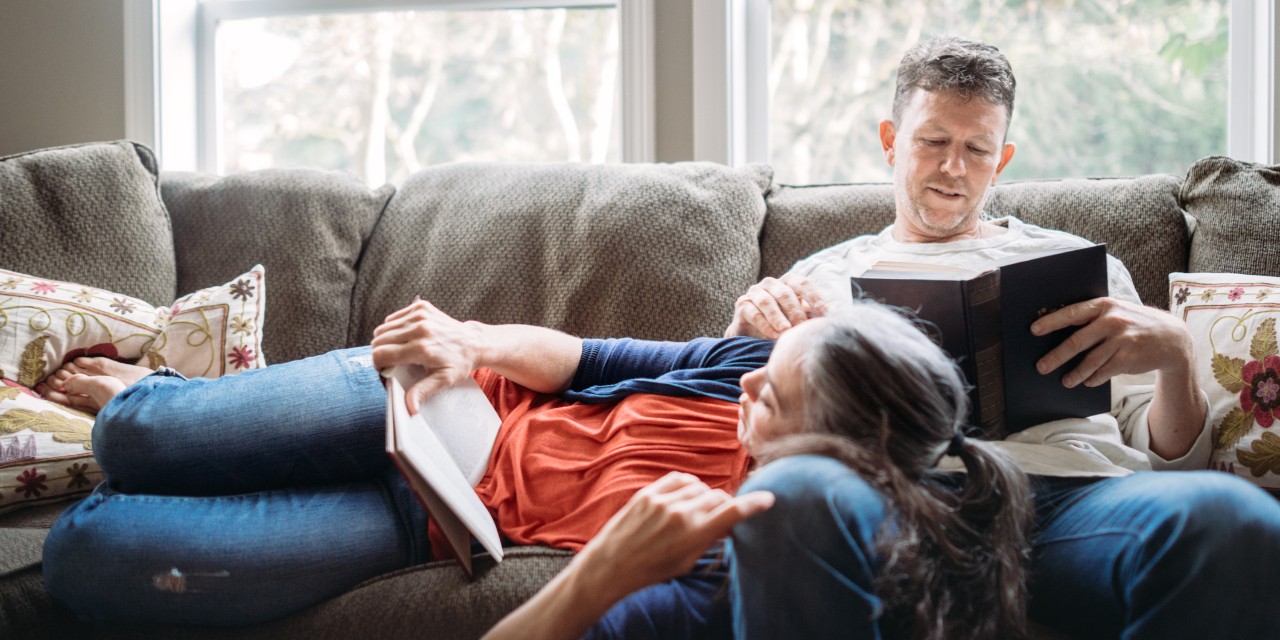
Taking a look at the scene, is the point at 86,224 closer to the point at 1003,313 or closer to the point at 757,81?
the point at 757,81

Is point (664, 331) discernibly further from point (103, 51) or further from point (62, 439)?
point (103, 51)

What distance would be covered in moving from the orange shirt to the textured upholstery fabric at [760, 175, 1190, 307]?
65 cm

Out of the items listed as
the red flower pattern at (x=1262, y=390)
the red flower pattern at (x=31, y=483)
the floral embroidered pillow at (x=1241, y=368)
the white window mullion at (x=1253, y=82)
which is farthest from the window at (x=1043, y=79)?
the red flower pattern at (x=31, y=483)

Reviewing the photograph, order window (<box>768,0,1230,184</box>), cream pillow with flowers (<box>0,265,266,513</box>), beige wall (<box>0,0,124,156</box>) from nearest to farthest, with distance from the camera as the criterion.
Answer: cream pillow with flowers (<box>0,265,266,513</box>) < window (<box>768,0,1230,184</box>) < beige wall (<box>0,0,124,156</box>)

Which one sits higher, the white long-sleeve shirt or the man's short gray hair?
the man's short gray hair

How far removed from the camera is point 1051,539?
3.55ft

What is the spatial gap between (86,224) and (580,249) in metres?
0.99

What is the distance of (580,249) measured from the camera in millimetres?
1825

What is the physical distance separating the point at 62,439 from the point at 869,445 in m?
1.24

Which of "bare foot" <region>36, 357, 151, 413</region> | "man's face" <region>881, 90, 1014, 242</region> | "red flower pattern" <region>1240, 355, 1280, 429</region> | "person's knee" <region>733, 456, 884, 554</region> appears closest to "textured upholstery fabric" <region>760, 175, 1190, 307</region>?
"man's face" <region>881, 90, 1014, 242</region>

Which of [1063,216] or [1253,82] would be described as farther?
[1253,82]

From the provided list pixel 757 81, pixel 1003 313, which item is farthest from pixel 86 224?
pixel 1003 313

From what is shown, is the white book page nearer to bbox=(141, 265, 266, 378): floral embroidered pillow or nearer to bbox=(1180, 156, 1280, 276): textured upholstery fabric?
bbox=(141, 265, 266, 378): floral embroidered pillow

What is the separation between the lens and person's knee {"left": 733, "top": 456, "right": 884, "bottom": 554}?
0.89 meters
